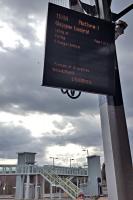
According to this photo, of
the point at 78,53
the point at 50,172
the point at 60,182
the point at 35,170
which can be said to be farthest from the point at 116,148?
the point at 35,170

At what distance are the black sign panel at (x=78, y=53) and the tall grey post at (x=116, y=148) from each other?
34 cm

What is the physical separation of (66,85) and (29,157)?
26.8 meters

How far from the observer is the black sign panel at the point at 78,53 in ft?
9.51

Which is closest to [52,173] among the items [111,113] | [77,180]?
[77,180]

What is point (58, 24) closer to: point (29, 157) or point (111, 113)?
point (111, 113)

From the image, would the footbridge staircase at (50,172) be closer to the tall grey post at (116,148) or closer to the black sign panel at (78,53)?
the tall grey post at (116,148)

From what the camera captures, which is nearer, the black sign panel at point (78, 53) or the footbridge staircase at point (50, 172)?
the black sign panel at point (78, 53)

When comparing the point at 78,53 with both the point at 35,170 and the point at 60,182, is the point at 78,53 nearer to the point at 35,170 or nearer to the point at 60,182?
the point at 60,182

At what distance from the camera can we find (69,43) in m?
3.09

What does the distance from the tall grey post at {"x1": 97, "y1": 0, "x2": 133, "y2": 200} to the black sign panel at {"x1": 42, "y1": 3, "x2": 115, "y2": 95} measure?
341 mm

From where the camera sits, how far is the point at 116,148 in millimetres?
3227

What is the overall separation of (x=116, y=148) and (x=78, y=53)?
3.88 feet

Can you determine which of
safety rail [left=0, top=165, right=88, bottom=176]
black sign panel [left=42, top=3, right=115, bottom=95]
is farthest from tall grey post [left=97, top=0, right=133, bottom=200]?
safety rail [left=0, top=165, right=88, bottom=176]

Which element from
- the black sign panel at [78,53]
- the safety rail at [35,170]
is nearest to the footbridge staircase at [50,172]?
the safety rail at [35,170]
